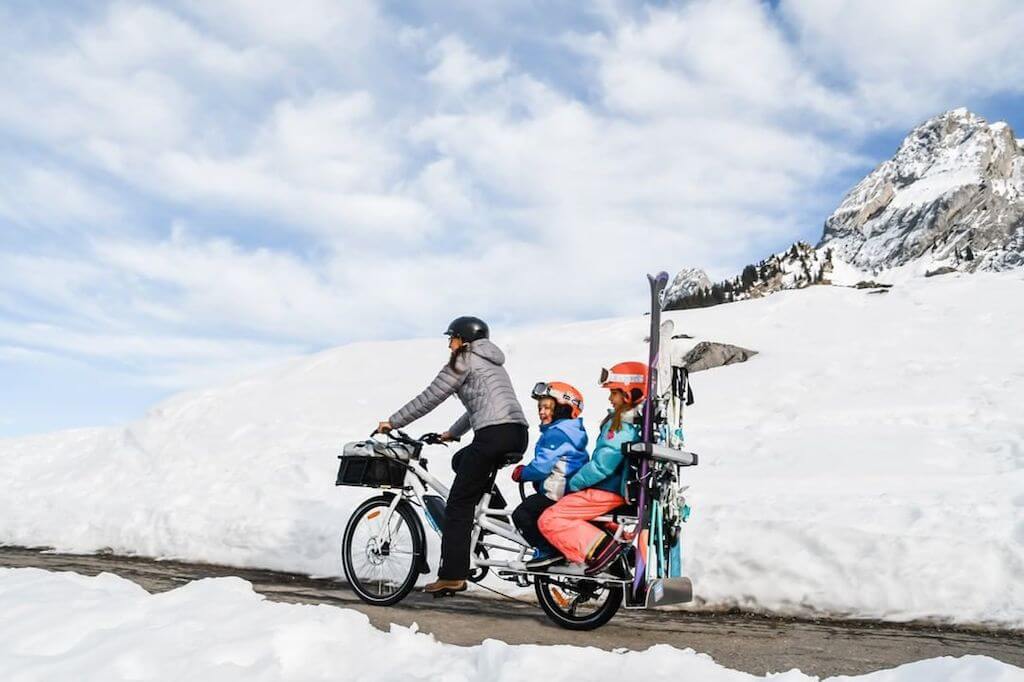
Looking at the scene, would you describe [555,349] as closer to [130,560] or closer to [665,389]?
[130,560]

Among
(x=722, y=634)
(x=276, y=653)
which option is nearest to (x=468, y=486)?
(x=722, y=634)

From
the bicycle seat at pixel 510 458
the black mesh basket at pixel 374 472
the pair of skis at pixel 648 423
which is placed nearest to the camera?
the pair of skis at pixel 648 423

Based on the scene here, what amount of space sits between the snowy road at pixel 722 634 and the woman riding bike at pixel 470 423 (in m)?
0.50

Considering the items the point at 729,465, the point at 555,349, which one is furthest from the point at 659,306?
the point at 555,349

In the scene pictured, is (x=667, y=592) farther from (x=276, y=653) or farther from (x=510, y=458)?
(x=276, y=653)

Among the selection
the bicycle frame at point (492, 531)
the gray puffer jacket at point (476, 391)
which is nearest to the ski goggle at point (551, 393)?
the gray puffer jacket at point (476, 391)

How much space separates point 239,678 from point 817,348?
18031 mm

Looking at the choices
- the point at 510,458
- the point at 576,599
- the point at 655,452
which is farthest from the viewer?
the point at 510,458

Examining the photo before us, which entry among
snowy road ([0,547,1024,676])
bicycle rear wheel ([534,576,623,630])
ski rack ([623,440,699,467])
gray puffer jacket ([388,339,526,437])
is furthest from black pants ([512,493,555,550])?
ski rack ([623,440,699,467])

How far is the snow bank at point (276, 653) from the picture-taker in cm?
381

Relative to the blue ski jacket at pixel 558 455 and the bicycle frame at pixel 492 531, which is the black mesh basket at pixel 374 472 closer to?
the bicycle frame at pixel 492 531

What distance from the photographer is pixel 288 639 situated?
417cm

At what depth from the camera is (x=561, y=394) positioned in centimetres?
615

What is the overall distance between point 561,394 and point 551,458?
478 millimetres
